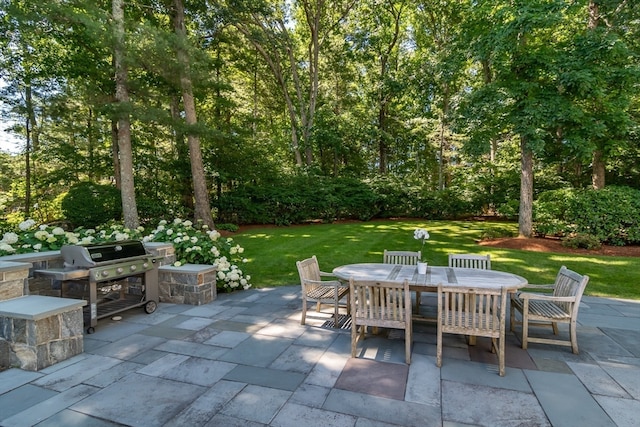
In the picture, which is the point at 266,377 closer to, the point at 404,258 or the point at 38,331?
the point at 38,331

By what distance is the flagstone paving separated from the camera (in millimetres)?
2240

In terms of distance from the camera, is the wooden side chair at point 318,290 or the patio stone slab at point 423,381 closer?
the patio stone slab at point 423,381

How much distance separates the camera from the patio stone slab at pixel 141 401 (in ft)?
7.38

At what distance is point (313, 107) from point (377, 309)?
49.2ft

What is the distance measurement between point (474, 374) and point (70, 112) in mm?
14905

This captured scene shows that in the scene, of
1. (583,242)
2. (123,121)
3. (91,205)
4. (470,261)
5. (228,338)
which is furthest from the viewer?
(91,205)

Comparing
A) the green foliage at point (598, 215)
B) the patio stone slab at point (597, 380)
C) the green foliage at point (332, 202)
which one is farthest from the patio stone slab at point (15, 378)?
the green foliage at point (598, 215)

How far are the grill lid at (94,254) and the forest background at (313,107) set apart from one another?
16.2ft

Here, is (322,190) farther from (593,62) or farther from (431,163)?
(431,163)

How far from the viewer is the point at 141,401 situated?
244 cm

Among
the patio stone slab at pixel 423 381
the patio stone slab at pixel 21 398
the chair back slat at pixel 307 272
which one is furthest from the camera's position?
the chair back slat at pixel 307 272

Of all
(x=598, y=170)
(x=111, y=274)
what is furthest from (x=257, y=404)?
(x=598, y=170)

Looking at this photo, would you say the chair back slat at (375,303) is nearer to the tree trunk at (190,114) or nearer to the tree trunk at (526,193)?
the tree trunk at (190,114)

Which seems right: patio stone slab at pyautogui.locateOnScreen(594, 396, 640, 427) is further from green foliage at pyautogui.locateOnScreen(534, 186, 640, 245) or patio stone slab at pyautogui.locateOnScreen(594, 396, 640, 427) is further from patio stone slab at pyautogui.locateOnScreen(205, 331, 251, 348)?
green foliage at pyautogui.locateOnScreen(534, 186, 640, 245)
